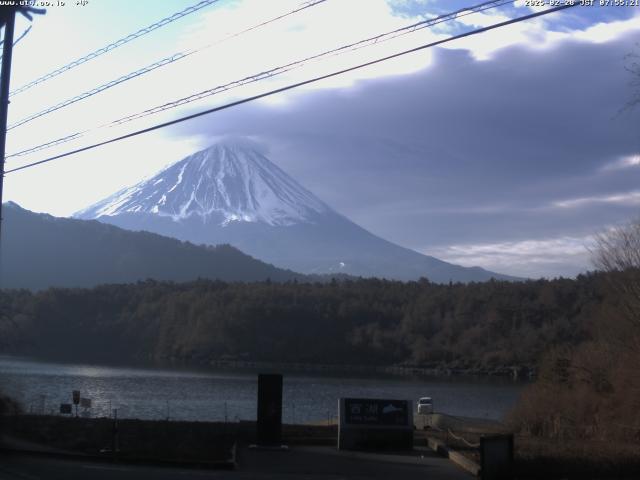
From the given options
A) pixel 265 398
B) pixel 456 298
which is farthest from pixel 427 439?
pixel 456 298

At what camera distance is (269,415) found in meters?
22.2

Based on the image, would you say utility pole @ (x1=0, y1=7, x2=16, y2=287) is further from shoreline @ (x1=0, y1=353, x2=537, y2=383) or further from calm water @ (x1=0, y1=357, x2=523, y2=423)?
shoreline @ (x1=0, y1=353, x2=537, y2=383)

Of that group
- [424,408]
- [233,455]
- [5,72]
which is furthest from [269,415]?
[424,408]

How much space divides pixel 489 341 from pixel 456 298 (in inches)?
727

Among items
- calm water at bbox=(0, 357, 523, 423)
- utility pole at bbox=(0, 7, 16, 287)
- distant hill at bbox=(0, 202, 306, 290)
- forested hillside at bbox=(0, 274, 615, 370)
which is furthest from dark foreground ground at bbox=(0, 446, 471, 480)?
distant hill at bbox=(0, 202, 306, 290)

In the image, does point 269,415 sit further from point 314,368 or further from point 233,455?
point 314,368

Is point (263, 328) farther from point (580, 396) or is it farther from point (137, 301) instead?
point (580, 396)

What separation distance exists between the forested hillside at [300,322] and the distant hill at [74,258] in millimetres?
43468

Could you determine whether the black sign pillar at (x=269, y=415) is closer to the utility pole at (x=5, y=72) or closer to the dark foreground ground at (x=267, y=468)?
the dark foreground ground at (x=267, y=468)

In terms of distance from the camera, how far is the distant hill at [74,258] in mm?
169500

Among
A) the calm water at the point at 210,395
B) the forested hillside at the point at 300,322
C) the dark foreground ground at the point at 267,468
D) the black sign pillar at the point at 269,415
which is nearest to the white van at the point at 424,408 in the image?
the calm water at the point at 210,395

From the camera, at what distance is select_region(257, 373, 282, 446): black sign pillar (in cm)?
2220

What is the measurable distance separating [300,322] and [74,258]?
81774 millimetres

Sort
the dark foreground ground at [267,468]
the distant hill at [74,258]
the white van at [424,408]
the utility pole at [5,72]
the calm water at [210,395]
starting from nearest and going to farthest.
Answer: the dark foreground ground at [267,468]
the utility pole at [5,72]
the white van at [424,408]
the calm water at [210,395]
the distant hill at [74,258]
